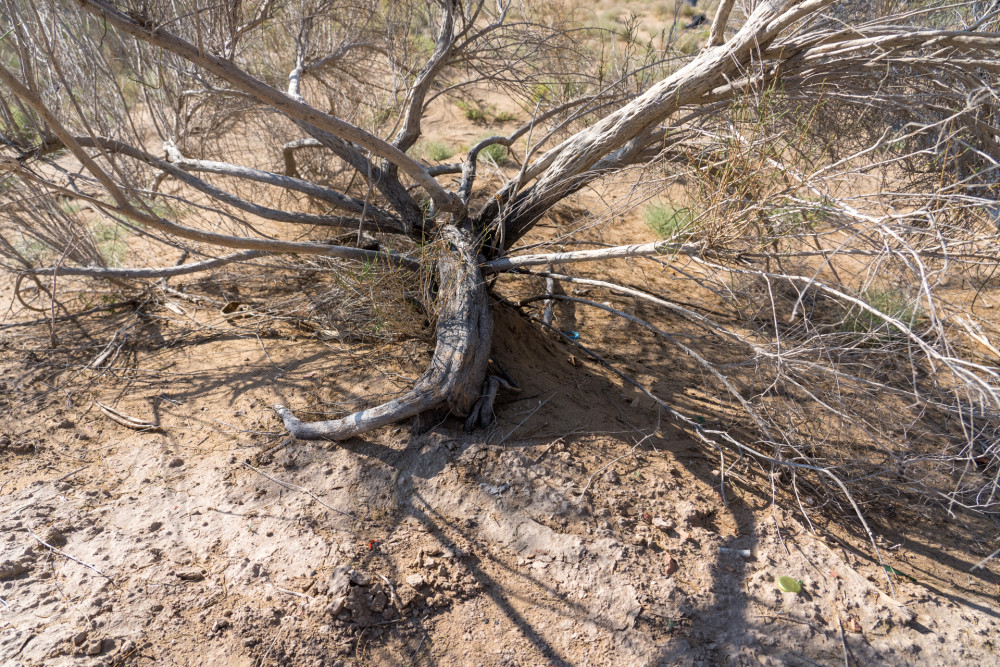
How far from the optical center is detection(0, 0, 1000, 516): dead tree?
2268mm

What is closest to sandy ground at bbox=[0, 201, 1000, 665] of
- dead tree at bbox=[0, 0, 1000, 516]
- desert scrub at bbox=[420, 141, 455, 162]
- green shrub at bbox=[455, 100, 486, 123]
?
dead tree at bbox=[0, 0, 1000, 516]

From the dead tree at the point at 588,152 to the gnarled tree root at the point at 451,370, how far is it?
0.01 m

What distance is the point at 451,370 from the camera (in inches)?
114

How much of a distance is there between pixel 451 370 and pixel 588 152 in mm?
1389

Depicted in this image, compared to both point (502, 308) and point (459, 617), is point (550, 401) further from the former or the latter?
point (459, 617)

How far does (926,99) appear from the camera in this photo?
9.93 ft

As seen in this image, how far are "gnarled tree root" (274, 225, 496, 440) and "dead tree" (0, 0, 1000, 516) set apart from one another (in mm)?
12

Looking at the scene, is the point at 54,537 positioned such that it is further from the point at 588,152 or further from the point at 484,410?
the point at 588,152

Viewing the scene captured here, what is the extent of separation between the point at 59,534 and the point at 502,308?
95.9 inches

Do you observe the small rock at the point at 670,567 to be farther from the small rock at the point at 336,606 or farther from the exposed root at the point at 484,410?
the small rock at the point at 336,606

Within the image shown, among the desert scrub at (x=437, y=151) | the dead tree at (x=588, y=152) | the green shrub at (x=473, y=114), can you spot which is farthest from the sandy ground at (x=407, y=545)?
the green shrub at (x=473, y=114)

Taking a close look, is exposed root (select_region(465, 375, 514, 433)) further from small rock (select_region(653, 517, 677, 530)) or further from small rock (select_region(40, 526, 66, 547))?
small rock (select_region(40, 526, 66, 547))

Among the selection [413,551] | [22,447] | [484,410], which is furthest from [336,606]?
[22,447]

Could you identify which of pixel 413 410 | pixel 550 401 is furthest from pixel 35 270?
pixel 550 401
